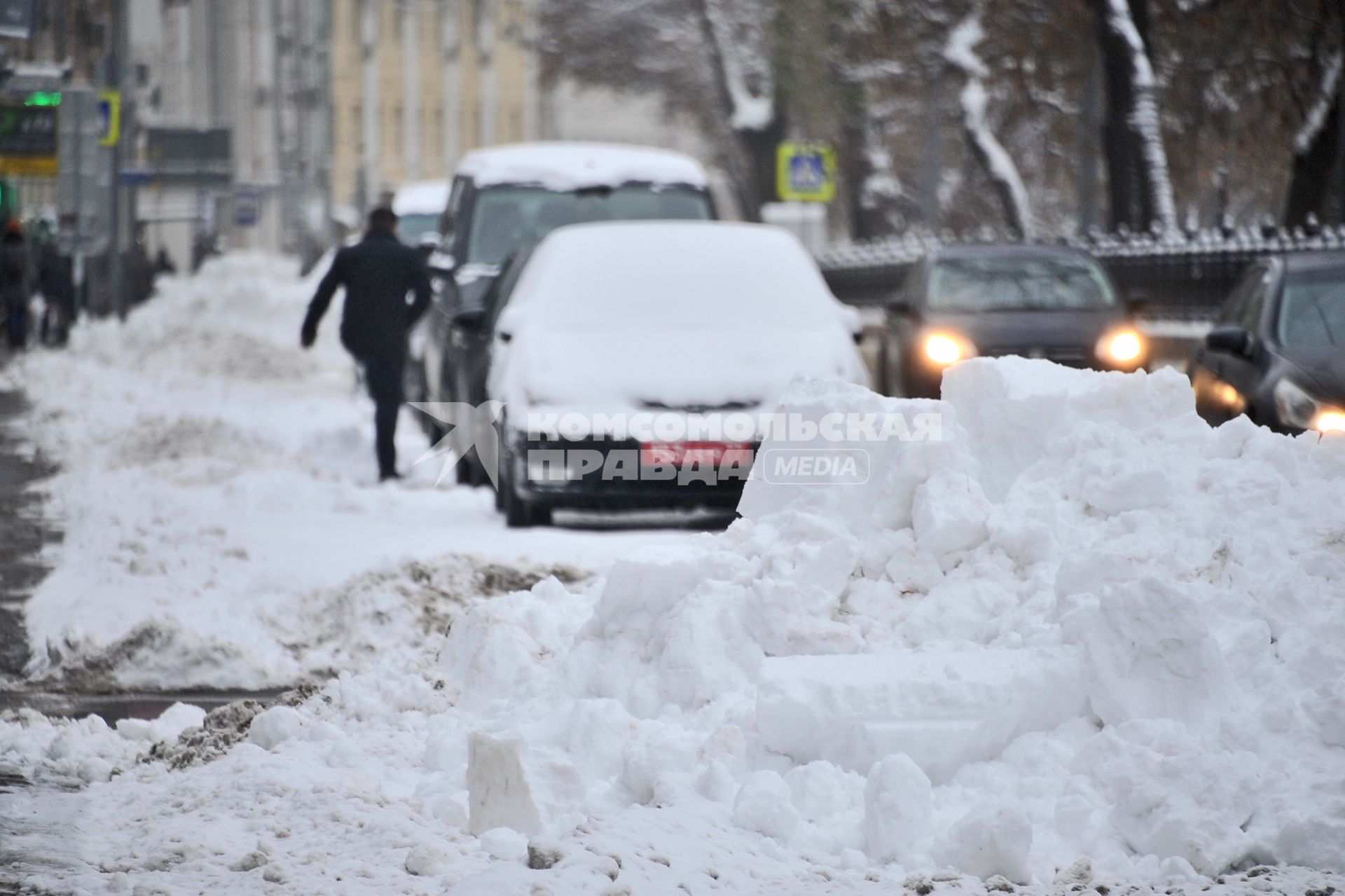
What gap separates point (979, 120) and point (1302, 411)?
2072cm

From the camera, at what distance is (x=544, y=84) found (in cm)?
4803

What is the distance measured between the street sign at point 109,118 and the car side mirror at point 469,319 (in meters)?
18.5

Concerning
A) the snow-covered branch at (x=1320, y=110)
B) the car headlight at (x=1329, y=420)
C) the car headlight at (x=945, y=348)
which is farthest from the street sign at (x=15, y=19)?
the car headlight at (x=1329, y=420)

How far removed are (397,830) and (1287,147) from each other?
23.6 m

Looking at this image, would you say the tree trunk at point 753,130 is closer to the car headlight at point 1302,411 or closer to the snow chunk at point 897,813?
the car headlight at point 1302,411

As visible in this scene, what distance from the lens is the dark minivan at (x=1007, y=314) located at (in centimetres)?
1529

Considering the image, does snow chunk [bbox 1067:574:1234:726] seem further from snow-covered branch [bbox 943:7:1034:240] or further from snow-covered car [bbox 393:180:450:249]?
snow-covered branch [bbox 943:7:1034:240]

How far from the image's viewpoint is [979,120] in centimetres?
3061

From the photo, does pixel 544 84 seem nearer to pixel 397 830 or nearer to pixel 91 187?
pixel 91 187

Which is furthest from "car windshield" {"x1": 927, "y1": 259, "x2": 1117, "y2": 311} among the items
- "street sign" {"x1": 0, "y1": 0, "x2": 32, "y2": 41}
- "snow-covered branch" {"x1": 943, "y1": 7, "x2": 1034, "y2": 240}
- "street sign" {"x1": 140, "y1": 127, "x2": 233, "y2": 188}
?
"street sign" {"x1": 140, "y1": 127, "x2": 233, "y2": 188}

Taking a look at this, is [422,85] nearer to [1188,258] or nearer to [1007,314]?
[1188,258]

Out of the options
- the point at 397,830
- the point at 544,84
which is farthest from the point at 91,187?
the point at 397,830

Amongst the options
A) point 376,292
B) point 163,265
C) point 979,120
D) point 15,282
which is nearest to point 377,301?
point 376,292

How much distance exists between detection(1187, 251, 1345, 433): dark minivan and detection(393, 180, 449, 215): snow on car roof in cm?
1355
